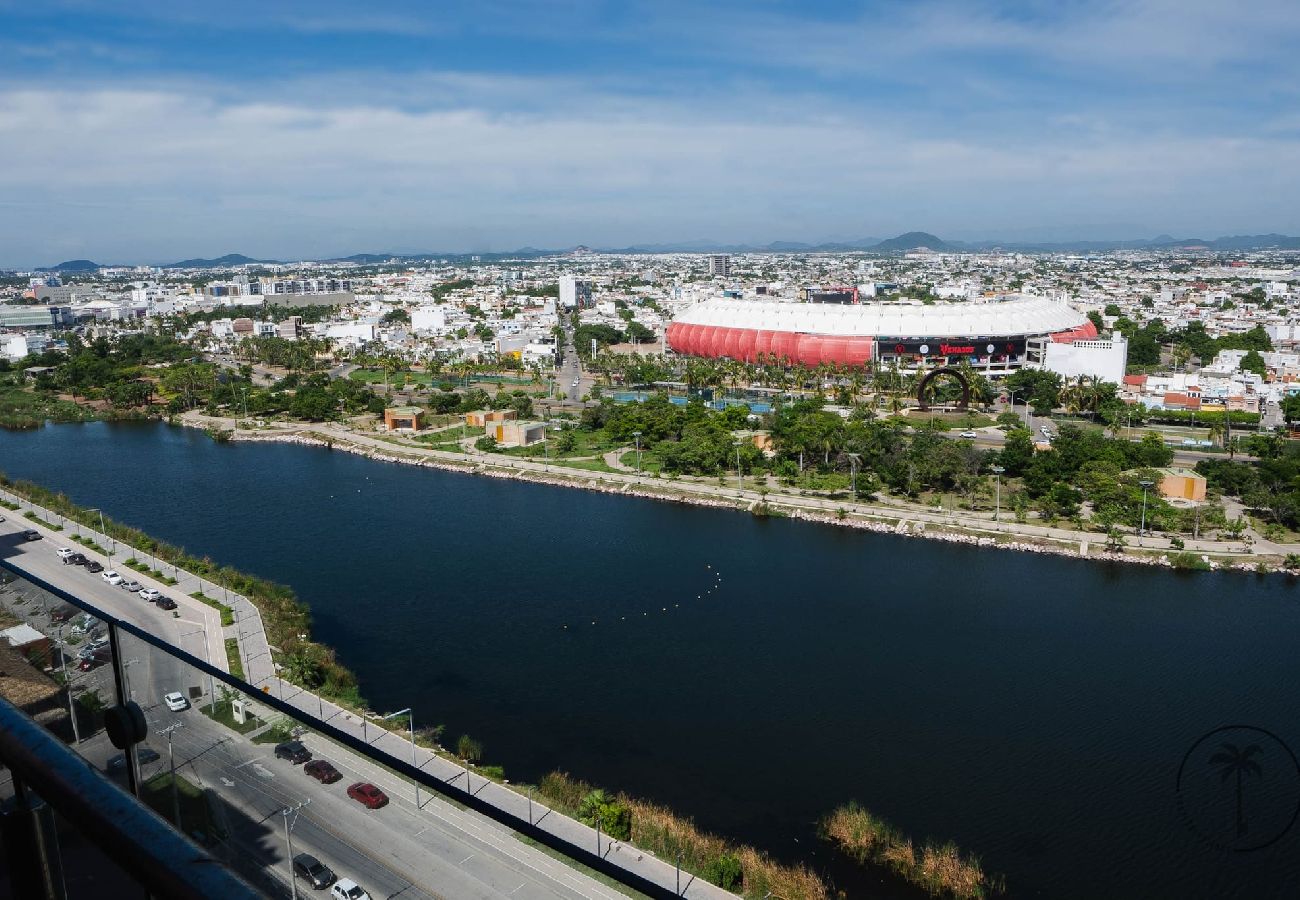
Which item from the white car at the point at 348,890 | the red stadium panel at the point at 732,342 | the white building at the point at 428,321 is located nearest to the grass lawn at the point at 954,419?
the red stadium panel at the point at 732,342

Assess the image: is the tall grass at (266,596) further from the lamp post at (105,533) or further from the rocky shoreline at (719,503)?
the rocky shoreline at (719,503)

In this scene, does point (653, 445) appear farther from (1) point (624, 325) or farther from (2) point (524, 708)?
(1) point (624, 325)

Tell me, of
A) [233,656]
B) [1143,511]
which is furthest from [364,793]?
[1143,511]

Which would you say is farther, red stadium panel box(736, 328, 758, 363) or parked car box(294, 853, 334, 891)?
red stadium panel box(736, 328, 758, 363)

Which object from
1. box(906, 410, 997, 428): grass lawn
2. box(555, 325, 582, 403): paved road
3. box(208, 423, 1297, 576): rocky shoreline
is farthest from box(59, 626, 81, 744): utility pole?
box(555, 325, 582, 403): paved road

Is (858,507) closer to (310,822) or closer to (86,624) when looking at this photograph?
(310,822)

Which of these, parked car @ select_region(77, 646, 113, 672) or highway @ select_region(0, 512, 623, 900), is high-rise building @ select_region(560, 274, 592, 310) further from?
parked car @ select_region(77, 646, 113, 672)
